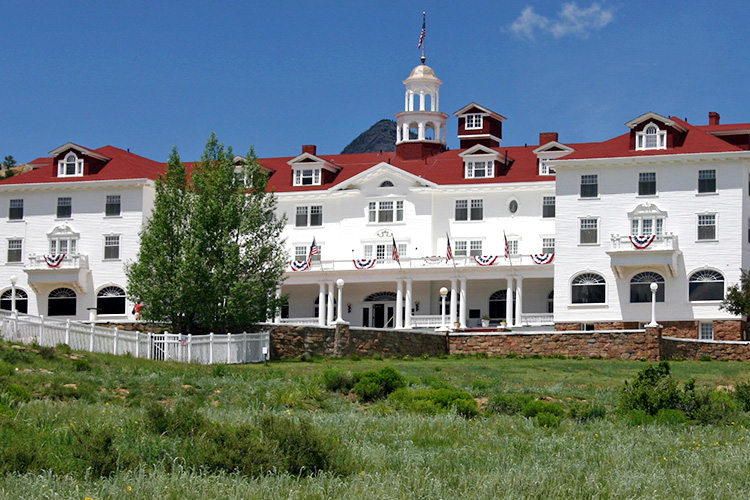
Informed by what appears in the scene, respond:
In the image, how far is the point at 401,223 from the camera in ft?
216

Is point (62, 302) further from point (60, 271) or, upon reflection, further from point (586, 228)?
point (586, 228)

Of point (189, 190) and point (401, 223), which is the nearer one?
point (189, 190)

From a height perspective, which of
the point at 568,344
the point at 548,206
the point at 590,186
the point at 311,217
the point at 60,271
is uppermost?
the point at 590,186

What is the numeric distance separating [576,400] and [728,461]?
9158mm

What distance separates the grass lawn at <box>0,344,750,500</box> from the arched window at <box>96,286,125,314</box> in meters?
37.8

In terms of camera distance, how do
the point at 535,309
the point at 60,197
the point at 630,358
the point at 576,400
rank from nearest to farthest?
the point at 576,400 → the point at 630,358 → the point at 535,309 → the point at 60,197

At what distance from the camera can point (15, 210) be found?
6838 centimetres

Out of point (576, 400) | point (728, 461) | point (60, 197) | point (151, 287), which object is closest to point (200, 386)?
point (576, 400)

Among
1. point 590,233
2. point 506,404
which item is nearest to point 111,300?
point 590,233

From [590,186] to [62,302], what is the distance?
29.5 metres

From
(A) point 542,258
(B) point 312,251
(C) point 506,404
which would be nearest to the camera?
(C) point 506,404

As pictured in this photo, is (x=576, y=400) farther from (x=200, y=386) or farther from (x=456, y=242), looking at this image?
(x=456, y=242)

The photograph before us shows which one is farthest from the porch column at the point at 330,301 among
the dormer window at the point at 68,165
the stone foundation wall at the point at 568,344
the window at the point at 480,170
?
the dormer window at the point at 68,165

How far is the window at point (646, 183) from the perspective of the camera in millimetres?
57625
